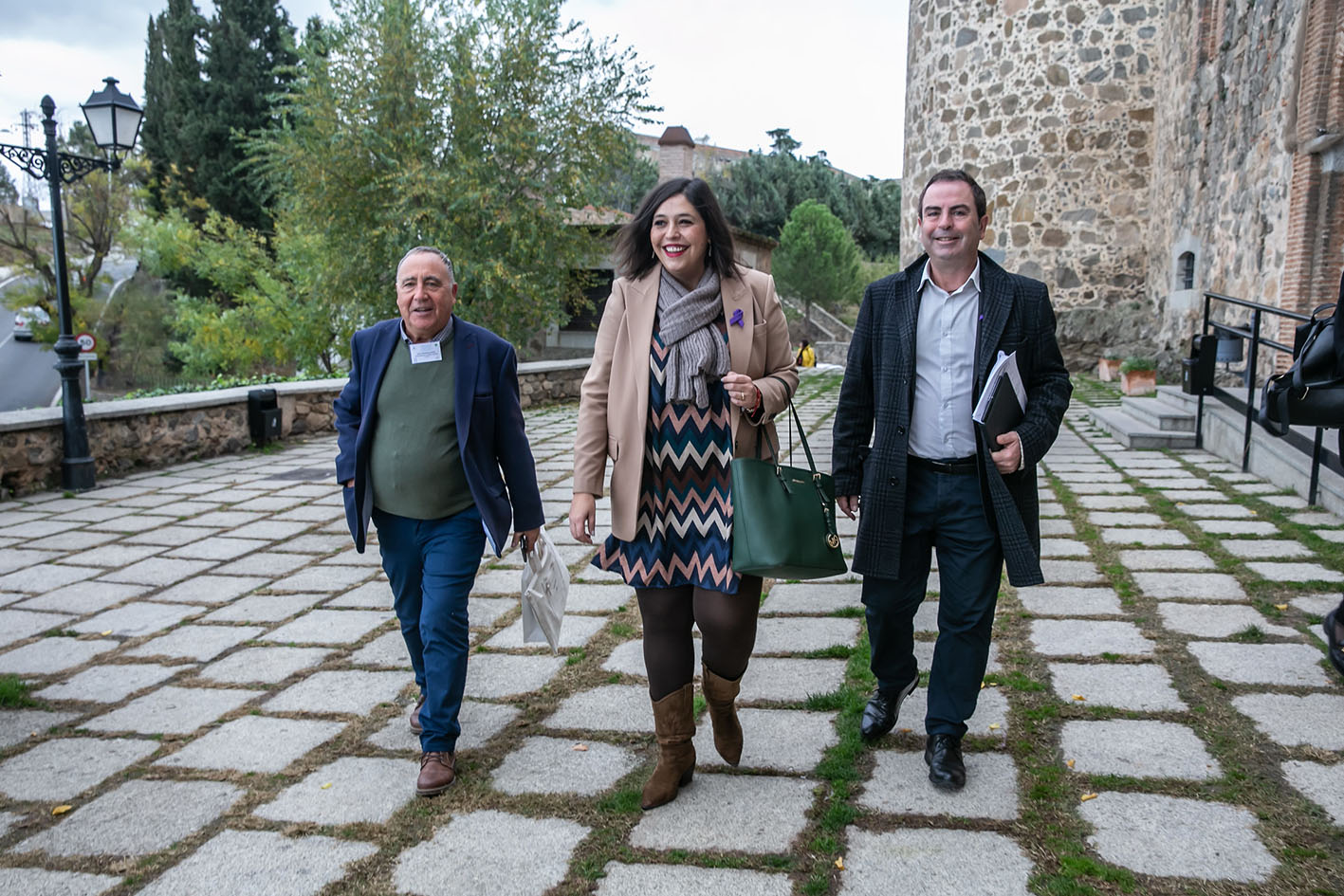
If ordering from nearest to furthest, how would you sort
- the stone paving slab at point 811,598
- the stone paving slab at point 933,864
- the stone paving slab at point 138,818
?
the stone paving slab at point 933,864, the stone paving slab at point 138,818, the stone paving slab at point 811,598

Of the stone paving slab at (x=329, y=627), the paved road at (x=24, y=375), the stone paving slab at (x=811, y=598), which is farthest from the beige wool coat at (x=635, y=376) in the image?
the paved road at (x=24, y=375)

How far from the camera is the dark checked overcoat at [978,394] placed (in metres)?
2.84

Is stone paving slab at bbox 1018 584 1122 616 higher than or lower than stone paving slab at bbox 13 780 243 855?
higher

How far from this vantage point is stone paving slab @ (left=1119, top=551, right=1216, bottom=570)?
5.06 m

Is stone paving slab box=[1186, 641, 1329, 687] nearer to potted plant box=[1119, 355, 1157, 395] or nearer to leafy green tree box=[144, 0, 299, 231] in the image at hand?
potted plant box=[1119, 355, 1157, 395]

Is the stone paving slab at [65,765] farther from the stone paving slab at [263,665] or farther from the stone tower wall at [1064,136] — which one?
the stone tower wall at [1064,136]

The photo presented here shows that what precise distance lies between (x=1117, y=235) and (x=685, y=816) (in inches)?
613

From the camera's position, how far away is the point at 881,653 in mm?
3189

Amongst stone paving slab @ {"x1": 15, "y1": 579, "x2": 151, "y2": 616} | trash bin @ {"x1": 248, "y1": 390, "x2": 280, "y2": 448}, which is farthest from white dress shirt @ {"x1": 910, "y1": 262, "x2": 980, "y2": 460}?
trash bin @ {"x1": 248, "y1": 390, "x2": 280, "y2": 448}

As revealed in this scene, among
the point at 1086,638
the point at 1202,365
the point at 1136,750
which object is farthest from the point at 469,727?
the point at 1202,365

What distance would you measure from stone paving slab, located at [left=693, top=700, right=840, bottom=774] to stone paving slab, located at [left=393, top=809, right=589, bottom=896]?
0.60m

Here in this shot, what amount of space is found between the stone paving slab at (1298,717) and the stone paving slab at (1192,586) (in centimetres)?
118

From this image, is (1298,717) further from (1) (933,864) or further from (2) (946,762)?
(1) (933,864)

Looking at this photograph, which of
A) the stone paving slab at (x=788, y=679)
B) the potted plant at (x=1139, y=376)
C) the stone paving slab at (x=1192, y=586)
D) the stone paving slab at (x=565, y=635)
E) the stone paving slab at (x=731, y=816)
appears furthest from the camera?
the potted plant at (x=1139, y=376)
